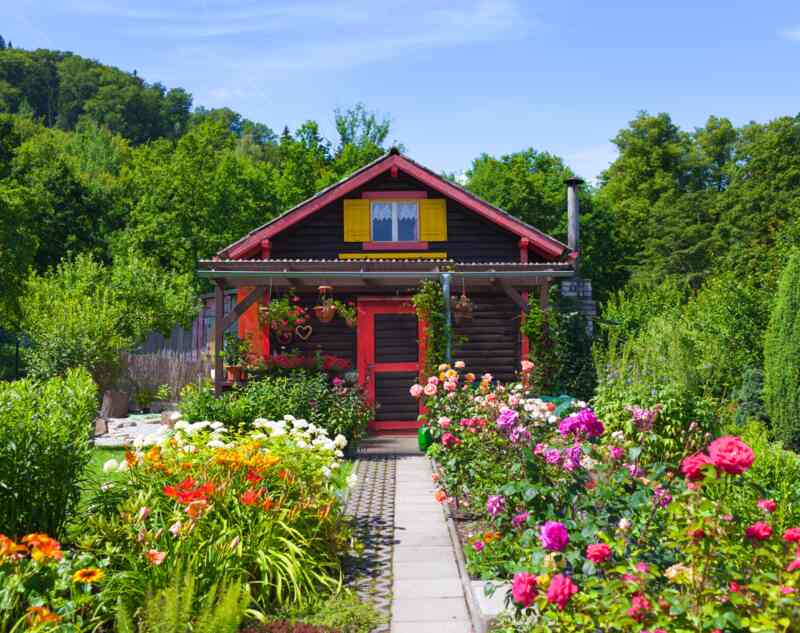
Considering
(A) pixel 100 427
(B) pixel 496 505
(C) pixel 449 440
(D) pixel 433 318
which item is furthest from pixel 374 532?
(A) pixel 100 427

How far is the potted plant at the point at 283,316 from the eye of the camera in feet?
44.4

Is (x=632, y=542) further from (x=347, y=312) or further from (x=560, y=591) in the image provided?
(x=347, y=312)

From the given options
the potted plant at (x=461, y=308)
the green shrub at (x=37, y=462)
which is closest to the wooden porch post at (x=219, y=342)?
the potted plant at (x=461, y=308)

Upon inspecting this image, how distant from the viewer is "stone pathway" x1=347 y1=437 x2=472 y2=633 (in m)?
5.41

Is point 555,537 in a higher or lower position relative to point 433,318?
lower

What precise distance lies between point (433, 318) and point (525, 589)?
379 inches

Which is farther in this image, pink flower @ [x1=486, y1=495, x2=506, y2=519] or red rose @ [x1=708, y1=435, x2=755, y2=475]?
pink flower @ [x1=486, y1=495, x2=506, y2=519]

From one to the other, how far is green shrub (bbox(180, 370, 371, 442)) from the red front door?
2.24 metres

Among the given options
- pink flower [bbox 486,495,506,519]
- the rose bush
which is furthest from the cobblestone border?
pink flower [bbox 486,495,506,519]

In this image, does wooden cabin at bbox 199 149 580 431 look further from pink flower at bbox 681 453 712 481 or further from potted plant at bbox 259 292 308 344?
pink flower at bbox 681 453 712 481

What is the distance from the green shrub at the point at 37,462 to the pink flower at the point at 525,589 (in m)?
3.76

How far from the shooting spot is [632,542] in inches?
176

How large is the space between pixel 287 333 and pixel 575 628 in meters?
10.9

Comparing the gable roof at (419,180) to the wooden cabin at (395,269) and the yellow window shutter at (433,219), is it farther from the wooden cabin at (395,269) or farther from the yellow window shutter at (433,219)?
the yellow window shutter at (433,219)
